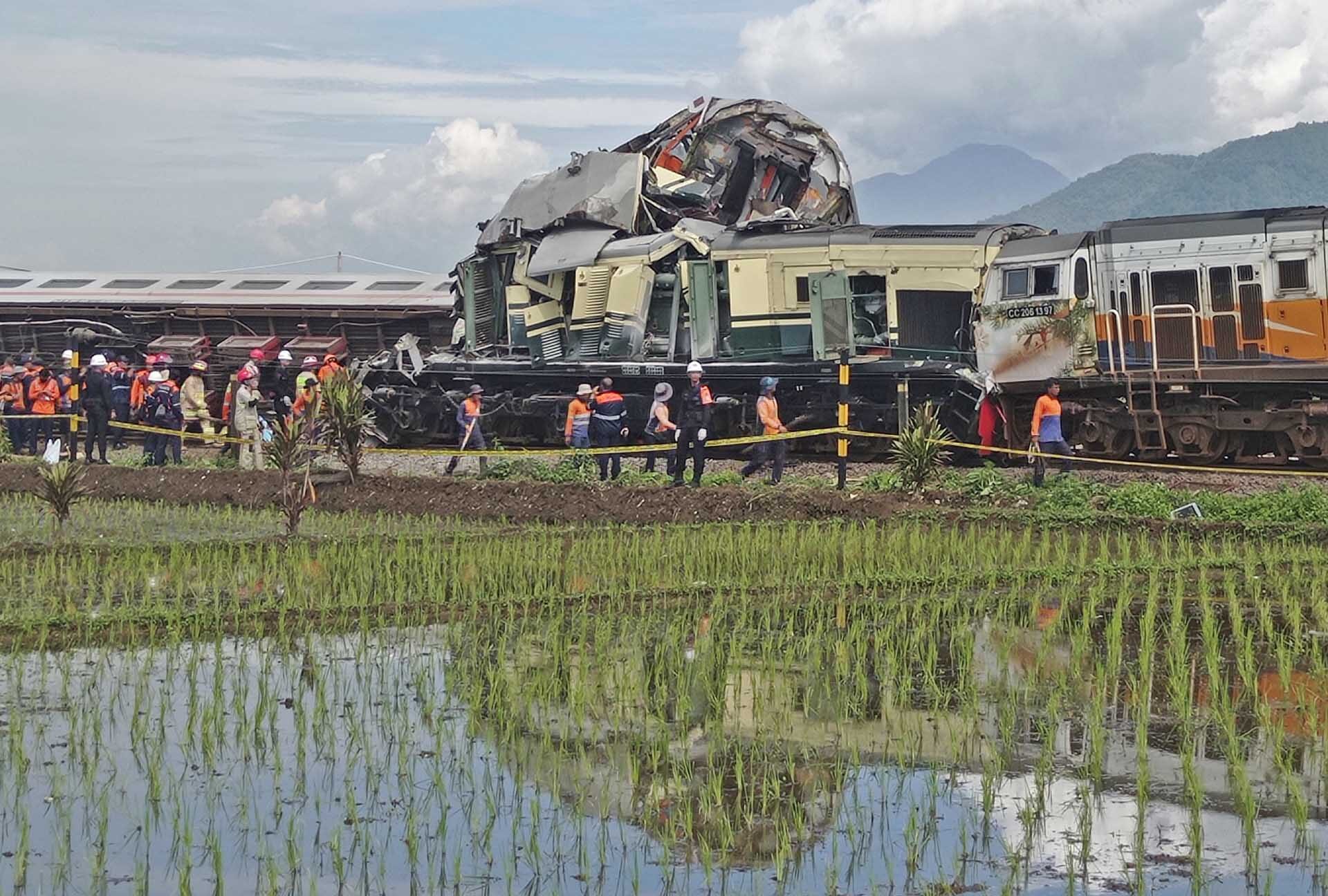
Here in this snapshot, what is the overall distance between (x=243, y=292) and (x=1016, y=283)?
20477 millimetres

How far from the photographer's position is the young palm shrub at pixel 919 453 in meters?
19.2

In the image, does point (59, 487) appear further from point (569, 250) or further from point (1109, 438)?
point (1109, 438)

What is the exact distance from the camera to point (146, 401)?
101 feet

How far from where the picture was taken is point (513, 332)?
29.5m

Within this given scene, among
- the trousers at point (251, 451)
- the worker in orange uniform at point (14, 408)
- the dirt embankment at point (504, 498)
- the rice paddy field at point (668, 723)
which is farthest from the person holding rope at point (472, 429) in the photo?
the worker in orange uniform at point (14, 408)

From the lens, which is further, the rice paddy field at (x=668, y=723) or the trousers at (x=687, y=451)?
the trousers at (x=687, y=451)

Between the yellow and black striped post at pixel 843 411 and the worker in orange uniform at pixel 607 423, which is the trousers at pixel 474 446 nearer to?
the worker in orange uniform at pixel 607 423

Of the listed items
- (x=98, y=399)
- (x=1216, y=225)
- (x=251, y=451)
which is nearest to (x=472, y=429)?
(x=251, y=451)

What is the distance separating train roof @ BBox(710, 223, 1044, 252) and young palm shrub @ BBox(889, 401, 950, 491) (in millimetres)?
6063

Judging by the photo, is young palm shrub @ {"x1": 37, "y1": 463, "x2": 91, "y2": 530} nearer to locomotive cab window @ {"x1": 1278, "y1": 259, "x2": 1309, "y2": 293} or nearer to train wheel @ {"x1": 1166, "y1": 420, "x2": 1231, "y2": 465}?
train wheel @ {"x1": 1166, "y1": 420, "x2": 1231, "y2": 465}

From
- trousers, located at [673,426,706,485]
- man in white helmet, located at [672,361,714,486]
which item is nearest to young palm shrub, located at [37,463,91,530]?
man in white helmet, located at [672,361,714,486]

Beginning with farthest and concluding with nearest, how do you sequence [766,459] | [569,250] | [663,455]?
[569,250] < [663,455] < [766,459]

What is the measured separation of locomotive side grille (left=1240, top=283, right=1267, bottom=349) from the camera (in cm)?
2194

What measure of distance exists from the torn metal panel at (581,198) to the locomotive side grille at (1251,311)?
10578 mm
